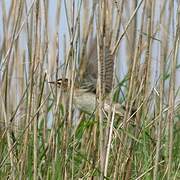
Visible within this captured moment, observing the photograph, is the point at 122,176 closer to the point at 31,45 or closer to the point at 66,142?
the point at 66,142

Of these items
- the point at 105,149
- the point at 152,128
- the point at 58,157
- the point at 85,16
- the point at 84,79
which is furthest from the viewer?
the point at 85,16

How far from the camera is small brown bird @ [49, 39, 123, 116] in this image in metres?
1.78

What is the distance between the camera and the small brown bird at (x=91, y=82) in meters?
1.78

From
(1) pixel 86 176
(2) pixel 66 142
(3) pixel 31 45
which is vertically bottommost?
(1) pixel 86 176

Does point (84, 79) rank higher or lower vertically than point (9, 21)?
lower

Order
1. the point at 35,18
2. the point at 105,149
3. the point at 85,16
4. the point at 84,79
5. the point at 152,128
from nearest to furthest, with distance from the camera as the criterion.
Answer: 1. the point at 105,149
2. the point at 35,18
3. the point at 152,128
4. the point at 84,79
5. the point at 85,16

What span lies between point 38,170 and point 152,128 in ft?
1.49

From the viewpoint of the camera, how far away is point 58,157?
1.72 meters

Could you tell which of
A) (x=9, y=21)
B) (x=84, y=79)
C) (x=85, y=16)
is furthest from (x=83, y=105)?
(x=9, y=21)

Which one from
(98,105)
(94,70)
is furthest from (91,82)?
(98,105)

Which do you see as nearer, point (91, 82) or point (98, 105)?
point (98, 105)

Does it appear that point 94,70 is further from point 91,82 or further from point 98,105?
point 98,105

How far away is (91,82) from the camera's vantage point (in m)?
2.16

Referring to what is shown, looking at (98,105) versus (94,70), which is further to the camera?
(94,70)
